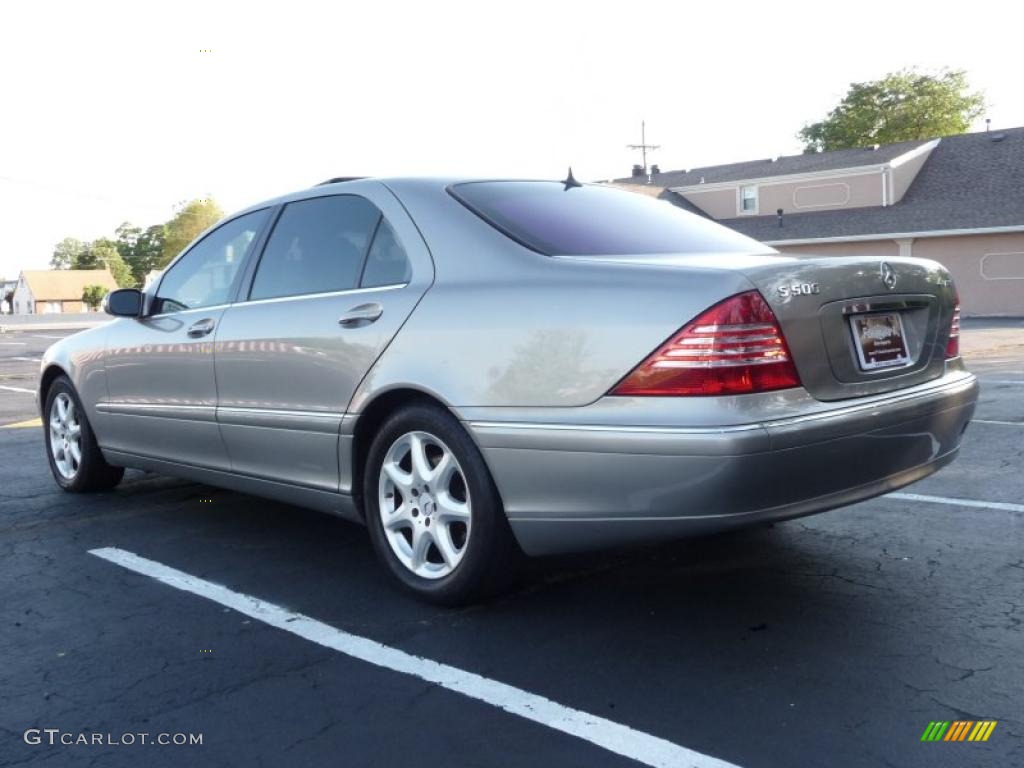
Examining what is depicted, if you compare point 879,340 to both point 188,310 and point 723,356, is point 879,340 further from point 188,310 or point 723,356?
point 188,310

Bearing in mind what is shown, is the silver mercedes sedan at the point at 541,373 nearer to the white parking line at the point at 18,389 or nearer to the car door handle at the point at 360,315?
the car door handle at the point at 360,315

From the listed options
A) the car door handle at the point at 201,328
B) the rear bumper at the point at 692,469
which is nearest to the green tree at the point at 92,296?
the car door handle at the point at 201,328

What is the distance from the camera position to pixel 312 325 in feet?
14.1

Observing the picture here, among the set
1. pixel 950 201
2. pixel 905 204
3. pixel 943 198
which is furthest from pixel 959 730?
pixel 905 204

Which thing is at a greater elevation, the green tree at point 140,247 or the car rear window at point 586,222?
the green tree at point 140,247

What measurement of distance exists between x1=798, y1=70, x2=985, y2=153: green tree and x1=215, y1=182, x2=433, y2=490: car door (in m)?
55.9

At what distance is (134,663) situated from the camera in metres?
3.45

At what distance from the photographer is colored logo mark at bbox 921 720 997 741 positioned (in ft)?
9.01

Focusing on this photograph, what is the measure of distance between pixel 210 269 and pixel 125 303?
66 centimetres

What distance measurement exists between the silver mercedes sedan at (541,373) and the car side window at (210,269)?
37mm

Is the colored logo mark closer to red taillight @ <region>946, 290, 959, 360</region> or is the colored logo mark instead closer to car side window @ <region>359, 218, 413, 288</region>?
red taillight @ <region>946, 290, 959, 360</region>

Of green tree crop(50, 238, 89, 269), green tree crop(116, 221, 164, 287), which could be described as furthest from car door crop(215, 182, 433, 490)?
green tree crop(50, 238, 89, 269)

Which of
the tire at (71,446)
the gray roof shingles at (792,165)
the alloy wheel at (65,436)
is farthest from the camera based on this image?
the gray roof shingles at (792,165)

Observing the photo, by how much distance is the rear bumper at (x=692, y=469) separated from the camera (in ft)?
10.3
